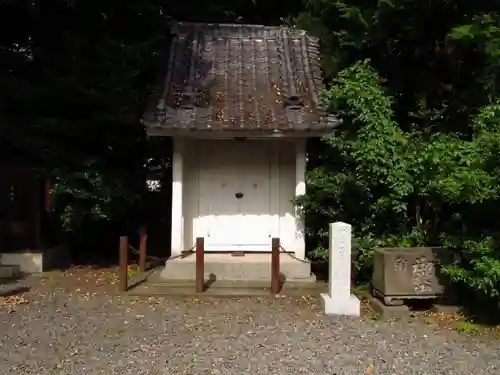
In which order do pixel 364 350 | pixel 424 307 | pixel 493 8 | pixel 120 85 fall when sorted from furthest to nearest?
pixel 120 85
pixel 493 8
pixel 424 307
pixel 364 350

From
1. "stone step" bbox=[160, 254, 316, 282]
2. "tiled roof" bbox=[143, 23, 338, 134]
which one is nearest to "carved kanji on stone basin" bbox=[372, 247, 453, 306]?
"stone step" bbox=[160, 254, 316, 282]

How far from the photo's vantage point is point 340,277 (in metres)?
8.58

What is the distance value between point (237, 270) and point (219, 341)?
3.58 meters

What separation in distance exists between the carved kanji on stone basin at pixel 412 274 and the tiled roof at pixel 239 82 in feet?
8.90

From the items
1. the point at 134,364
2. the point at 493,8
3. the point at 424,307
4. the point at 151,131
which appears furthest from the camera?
the point at 151,131

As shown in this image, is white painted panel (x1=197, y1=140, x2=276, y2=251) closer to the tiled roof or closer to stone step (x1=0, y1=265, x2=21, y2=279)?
the tiled roof

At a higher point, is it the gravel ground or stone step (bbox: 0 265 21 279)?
stone step (bbox: 0 265 21 279)

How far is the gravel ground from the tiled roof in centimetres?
322

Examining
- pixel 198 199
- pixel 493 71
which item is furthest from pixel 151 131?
pixel 493 71

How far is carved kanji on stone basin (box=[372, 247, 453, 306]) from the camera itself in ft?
28.7

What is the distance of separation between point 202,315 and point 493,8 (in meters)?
6.84

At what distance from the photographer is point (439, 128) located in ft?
34.7

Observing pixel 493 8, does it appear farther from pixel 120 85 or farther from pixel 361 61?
pixel 120 85

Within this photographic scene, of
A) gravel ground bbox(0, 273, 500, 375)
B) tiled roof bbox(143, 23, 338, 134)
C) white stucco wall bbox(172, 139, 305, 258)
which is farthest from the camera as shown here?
white stucco wall bbox(172, 139, 305, 258)
